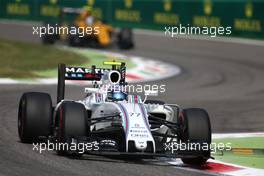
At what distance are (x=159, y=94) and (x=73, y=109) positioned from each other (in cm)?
770

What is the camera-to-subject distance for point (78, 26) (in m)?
28.2

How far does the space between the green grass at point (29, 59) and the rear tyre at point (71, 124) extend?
925 centimetres

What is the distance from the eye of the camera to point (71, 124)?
940 cm

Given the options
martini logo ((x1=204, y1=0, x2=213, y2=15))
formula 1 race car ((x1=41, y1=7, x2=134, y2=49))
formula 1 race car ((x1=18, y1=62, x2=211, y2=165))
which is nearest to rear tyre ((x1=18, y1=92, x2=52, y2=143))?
formula 1 race car ((x1=18, y1=62, x2=211, y2=165))

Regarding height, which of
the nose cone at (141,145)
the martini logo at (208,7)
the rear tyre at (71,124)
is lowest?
the martini logo at (208,7)

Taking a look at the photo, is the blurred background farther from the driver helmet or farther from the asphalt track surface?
the driver helmet

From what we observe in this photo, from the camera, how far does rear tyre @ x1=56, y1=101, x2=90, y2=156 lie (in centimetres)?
936

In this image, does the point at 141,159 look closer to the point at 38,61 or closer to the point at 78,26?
the point at 38,61

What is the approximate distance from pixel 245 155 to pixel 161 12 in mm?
23032

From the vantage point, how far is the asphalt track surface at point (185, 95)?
9.04 metres

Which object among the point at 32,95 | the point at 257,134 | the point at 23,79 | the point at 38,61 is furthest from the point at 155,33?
the point at 32,95

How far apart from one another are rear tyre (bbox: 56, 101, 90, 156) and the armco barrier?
2046 cm

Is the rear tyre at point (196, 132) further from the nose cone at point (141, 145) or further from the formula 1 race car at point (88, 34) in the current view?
the formula 1 race car at point (88, 34)

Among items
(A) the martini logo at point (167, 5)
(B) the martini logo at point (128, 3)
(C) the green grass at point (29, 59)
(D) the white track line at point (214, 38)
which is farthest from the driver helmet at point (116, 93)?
(B) the martini logo at point (128, 3)
